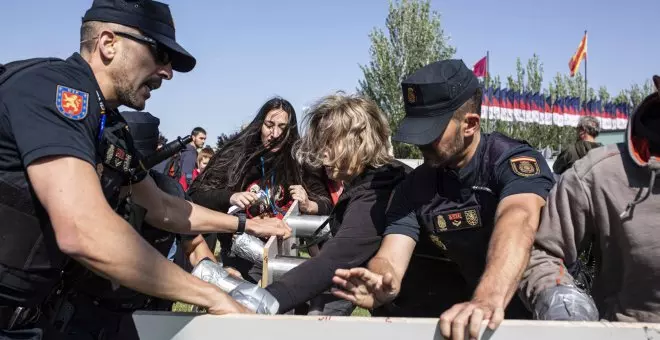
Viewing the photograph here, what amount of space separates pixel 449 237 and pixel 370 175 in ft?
2.12

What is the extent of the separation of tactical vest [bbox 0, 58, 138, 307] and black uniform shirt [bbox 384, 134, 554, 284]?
4.33ft

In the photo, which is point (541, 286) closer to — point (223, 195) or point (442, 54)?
point (223, 195)

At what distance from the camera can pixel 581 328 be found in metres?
1.69

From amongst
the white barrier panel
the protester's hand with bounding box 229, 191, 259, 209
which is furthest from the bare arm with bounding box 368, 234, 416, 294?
the protester's hand with bounding box 229, 191, 259, 209

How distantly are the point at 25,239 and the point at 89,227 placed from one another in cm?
34

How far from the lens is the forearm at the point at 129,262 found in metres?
1.94

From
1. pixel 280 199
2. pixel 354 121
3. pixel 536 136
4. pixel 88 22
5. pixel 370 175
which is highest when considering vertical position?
pixel 88 22

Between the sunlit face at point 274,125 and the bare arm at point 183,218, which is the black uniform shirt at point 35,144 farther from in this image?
the sunlit face at point 274,125

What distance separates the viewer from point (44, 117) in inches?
77.4

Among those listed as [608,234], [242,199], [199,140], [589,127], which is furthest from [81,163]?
[199,140]

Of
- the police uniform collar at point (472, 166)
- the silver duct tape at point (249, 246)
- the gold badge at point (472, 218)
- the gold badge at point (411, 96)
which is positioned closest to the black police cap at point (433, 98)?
the gold badge at point (411, 96)

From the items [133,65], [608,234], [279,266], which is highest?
[133,65]

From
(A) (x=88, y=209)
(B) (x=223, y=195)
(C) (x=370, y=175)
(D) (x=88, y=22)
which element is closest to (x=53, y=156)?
(A) (x=88, y=209)

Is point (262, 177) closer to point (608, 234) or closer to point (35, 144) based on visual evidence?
point (35, 144)
